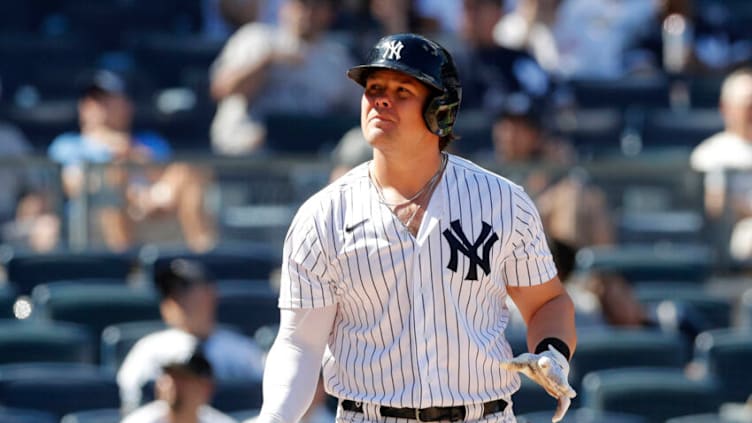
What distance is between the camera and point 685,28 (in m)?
11.8

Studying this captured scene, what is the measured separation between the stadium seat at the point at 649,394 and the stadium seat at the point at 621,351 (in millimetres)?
124

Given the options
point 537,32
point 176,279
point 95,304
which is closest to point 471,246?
point 176,279

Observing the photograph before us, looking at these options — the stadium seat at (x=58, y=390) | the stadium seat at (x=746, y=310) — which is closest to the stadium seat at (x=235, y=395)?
the stadium seat at (x=58, y=390)

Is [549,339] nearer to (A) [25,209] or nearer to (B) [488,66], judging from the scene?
(A) [25,209]

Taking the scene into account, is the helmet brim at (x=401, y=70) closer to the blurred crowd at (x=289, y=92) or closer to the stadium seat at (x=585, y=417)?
the stadium seat at (x=585, y=417)

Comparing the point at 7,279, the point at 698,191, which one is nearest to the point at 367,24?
the point at 698,191

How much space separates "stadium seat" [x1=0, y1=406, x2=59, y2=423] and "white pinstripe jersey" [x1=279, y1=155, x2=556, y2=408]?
8.50ft

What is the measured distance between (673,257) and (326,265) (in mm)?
5100

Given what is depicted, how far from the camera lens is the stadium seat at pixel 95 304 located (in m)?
7.55

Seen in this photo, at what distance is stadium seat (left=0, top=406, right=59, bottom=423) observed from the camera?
625 cm

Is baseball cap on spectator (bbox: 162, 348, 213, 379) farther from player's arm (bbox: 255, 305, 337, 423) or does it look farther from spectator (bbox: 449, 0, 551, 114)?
spectator (bbox: 449, 0, 551, 114)

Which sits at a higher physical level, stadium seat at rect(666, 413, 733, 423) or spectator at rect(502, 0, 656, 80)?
spectator at rect(502, 0, 656, 80)

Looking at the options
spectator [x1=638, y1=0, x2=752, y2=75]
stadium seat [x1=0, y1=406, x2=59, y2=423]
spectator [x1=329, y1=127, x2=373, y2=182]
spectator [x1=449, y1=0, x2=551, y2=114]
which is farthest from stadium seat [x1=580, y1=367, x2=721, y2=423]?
spectator [x1=638, y1=0, x2=752, y2=75]

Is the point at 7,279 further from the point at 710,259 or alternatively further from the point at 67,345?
the point at 710,259
